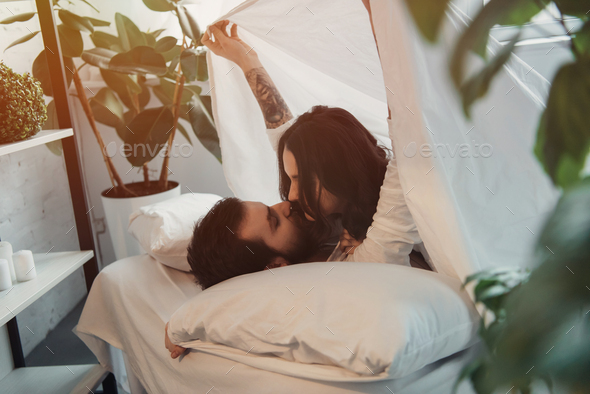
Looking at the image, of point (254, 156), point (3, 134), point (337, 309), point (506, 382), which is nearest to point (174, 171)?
point (254, 156)

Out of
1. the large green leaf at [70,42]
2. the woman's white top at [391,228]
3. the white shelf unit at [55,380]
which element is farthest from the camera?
the large green leaf at [70,42]

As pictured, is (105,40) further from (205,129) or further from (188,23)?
(205,129)

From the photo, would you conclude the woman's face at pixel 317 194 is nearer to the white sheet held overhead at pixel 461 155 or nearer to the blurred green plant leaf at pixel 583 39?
the white sheet held overhead at pixel 461 155

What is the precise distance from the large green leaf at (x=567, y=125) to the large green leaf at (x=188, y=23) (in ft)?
5.10

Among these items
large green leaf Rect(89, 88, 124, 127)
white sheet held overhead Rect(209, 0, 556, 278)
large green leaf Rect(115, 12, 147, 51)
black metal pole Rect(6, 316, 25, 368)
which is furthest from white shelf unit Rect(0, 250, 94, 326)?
large green leaf Rect(115, 12, 147, 51)

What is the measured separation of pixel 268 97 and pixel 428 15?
1.18 m

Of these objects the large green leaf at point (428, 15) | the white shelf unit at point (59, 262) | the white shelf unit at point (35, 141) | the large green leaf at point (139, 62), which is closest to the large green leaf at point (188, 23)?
the large green leaf at point (139, 62)

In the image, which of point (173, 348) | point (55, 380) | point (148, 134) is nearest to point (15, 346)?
point (55, 380)

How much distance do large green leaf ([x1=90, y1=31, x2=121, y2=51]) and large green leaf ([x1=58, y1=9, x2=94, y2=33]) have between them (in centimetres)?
15

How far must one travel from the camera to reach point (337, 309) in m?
0.73

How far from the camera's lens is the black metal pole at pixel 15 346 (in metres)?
1.36

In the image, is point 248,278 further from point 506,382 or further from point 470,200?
point 506,382

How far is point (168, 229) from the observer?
1.19 meters

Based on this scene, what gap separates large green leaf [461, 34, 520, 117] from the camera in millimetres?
177
